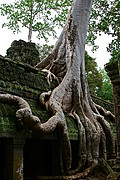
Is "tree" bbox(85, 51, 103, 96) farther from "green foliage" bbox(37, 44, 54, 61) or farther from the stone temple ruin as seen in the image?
the stone temple ruin

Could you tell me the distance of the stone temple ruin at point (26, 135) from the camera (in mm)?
4758

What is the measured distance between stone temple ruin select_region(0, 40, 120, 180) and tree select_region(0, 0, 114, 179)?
0.18 meters

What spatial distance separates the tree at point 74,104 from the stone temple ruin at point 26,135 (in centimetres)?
18

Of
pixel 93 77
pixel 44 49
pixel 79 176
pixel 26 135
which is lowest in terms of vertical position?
pixel 79 176

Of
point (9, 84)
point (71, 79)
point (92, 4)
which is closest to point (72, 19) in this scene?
point (92, 4)

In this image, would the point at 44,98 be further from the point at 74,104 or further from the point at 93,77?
the point at 93,77

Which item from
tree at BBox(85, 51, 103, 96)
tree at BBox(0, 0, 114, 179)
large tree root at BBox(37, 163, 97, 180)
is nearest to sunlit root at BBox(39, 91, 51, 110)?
tree at BBox(0, 0, 114, 179)

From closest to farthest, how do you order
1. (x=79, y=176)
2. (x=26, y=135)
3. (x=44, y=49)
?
(x=26, y=135) < (x=79, y=176) < (x=44, y=49)

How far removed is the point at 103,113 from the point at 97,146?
1812 millimetres

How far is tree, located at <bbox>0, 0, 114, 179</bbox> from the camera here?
5548mm

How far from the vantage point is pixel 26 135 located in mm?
4953

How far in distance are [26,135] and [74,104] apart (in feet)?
7.12

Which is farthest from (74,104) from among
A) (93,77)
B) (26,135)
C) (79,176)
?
(93,77)

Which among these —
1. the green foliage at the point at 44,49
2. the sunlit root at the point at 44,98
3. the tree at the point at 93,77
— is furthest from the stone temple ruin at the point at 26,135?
the green foliage at the point at 44,49
